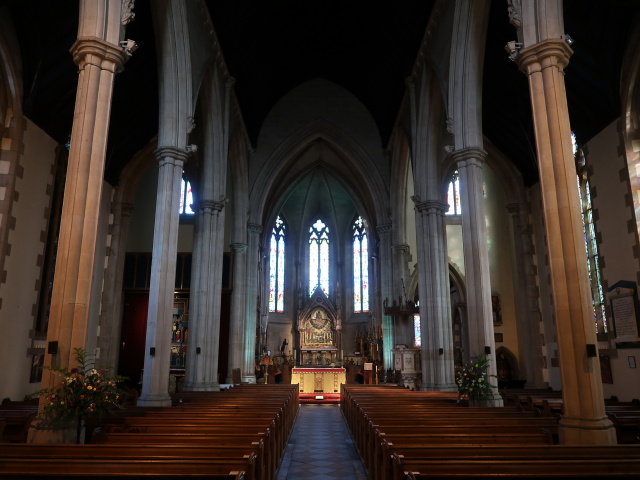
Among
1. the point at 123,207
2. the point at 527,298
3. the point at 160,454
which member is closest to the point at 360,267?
the point at 527,298

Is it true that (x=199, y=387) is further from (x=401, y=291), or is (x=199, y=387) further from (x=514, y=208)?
(x=514, y=208)

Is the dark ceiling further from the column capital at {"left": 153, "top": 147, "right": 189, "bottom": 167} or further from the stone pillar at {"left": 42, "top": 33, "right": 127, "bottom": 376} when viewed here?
the stone pillar at {"left": 42, "top": 33, "right": 127, "bottom": 376}

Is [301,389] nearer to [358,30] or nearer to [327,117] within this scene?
[327,117]

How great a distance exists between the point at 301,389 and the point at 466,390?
42.3 feet

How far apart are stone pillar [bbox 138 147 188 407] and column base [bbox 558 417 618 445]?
677 cm

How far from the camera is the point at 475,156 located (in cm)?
1075

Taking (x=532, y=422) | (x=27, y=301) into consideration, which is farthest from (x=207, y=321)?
(x=532, y=422)

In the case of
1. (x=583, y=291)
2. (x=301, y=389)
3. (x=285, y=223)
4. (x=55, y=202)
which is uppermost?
(x=285, y=223)

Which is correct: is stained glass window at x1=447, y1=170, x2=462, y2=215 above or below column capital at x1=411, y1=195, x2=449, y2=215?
above

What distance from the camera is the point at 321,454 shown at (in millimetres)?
8906

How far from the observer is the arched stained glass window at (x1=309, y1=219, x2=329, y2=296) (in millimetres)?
31422

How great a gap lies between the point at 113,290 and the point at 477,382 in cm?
1343

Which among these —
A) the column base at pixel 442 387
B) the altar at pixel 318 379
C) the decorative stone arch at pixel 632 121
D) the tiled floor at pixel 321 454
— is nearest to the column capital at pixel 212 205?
the tiled floor at pixel 321 454

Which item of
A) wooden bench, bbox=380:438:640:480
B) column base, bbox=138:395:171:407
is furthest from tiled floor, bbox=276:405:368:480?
wooden bench, bbox=380:438:640:480
